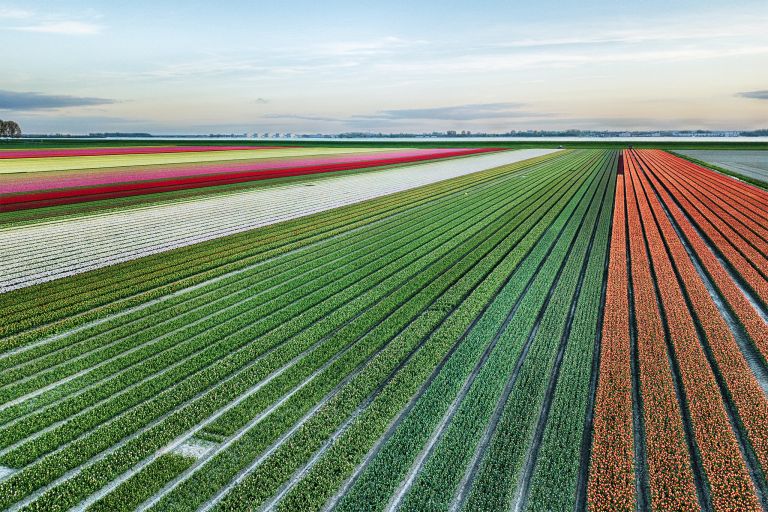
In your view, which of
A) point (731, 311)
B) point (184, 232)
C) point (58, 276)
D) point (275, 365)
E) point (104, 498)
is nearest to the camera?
point (104, 498)

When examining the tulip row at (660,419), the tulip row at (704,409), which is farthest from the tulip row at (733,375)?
the tulip row at (660,419)

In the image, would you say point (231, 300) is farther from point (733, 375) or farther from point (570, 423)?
point (733, 375)

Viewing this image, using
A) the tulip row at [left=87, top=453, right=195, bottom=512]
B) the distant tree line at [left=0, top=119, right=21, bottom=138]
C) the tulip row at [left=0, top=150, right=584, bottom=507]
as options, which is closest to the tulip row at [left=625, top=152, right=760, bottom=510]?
the tulip row at [left=0, top=150, right=584, bottom=507]

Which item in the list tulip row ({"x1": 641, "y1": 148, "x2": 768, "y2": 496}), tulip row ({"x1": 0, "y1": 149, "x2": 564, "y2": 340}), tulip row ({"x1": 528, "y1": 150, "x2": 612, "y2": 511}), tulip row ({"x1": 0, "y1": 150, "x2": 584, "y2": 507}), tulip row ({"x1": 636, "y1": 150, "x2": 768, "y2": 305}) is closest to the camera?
tulip row ({"x1": 528, "y1": 150, "x2": 612, "y2": 511})

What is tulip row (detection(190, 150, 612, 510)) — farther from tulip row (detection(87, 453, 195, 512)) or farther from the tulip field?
tulip row (detection(87, 453, 195, 512))

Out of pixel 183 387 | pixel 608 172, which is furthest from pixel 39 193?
pixel 608 172

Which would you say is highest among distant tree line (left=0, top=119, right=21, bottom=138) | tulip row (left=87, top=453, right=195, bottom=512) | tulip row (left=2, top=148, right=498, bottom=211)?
distant tree line (left=0, top=119, right=21, bottom=138)

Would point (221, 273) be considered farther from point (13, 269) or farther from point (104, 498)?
point (104, 498)
